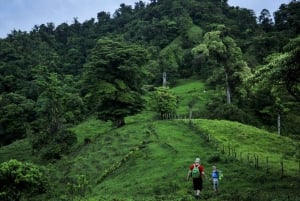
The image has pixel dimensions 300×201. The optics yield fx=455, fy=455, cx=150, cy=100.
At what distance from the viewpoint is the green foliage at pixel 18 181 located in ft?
118

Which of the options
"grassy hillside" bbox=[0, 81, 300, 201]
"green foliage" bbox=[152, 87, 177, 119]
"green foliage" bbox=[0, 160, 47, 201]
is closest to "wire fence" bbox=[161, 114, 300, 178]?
"grassy hillside" bbox=[0, 81, 300, 201]

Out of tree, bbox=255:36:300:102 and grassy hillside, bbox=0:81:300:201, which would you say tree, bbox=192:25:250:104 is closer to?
grassy hillside, bbox=0:81:300:201

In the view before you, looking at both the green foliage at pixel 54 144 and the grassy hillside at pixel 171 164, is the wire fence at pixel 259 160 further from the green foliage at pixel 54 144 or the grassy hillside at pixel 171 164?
the green foliage at pixel 54 144

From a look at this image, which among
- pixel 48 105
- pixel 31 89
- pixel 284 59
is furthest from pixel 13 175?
pixel 31 89

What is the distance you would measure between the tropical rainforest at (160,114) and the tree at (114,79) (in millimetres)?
196

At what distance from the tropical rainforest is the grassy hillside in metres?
0.15

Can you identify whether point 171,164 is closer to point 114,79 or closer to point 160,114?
point 114,79

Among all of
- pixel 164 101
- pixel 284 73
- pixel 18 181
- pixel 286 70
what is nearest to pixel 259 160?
pixel 284 73

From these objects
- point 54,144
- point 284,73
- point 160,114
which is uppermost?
point 284,73

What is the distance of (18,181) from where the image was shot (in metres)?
36.2

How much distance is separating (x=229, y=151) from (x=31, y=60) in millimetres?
116557

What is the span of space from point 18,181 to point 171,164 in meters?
13.0

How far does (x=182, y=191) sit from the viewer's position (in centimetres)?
2984

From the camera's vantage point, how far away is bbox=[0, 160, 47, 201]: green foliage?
3591cm
